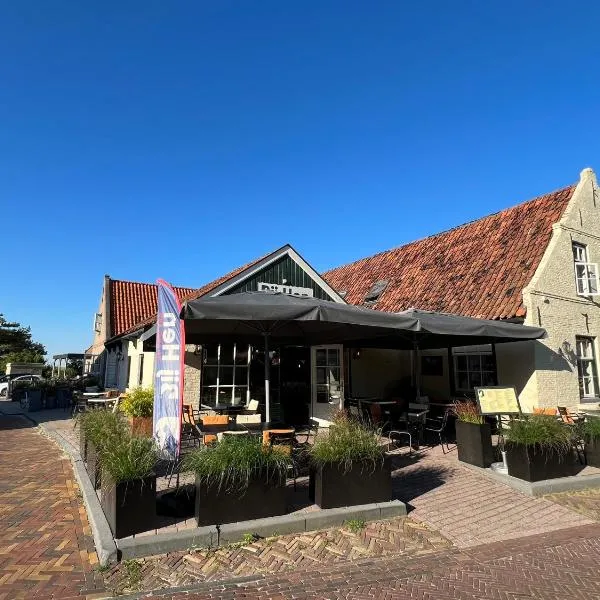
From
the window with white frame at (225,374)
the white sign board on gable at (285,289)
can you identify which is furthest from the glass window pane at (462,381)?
the window with white frame at (225,374)

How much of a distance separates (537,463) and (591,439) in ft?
5.97

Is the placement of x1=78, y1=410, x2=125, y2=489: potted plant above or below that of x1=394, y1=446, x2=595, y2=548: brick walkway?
above

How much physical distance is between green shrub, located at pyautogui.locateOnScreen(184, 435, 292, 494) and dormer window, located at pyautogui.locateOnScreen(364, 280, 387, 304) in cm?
1280

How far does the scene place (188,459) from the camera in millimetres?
4984

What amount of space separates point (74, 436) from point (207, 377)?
11.6ft

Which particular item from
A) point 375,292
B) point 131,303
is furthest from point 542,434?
point 131,303

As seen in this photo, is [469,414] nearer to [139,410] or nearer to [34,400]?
[139,410]

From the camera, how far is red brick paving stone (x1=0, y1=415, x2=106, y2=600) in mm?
3791

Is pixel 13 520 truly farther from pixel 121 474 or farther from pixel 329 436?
pixel 329 436

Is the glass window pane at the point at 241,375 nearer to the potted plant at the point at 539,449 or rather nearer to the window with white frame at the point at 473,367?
the window with white frame at the point at 473,367

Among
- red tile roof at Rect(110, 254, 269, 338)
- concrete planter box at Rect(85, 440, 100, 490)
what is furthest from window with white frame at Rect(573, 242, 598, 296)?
red tile roof at Rect(110, 254, 269, 338)

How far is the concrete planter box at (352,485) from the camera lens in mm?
5301

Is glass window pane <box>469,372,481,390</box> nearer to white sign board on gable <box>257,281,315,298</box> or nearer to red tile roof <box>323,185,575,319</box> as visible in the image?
red tile roof <box>323,185,575,319</box>

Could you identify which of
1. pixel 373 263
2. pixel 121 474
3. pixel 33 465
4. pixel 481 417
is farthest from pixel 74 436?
pixel 373 263
